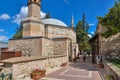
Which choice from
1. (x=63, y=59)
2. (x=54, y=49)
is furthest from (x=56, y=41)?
(x=63, y=59)

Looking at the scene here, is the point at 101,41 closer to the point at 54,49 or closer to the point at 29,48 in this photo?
the point at 54,49

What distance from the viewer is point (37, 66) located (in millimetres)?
10461

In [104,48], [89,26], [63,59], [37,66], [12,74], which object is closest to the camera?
[12,74]

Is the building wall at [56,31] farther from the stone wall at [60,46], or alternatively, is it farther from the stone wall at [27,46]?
the stone wall at [27,46]

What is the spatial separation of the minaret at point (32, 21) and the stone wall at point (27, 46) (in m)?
2.00

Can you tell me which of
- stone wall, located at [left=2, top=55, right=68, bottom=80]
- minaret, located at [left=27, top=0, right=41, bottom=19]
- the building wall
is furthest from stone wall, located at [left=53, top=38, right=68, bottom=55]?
stone wall, located at [left=2, top=55, right=68, bottom=80]

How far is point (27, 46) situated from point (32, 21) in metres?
4.21

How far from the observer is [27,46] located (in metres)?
17.3

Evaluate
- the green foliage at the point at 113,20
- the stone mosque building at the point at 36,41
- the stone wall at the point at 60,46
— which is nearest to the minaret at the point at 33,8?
the stone mosque building at the point at 36,41

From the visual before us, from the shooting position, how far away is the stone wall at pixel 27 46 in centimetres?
1645

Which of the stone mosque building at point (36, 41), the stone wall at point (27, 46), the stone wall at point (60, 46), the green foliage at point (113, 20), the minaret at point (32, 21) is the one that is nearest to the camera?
the green foliage at point (113, 20)

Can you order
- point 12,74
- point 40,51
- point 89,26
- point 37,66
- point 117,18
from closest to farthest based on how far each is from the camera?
point 12,74, point 37,66, point 117,18, point 40,51, point 89,26

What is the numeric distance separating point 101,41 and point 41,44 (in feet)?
29.1

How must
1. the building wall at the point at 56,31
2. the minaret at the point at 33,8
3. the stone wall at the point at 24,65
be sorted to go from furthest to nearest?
the building wall at the point at 56,31, the minaret at the point at 33,8, the stone wall at the point at 24,65
